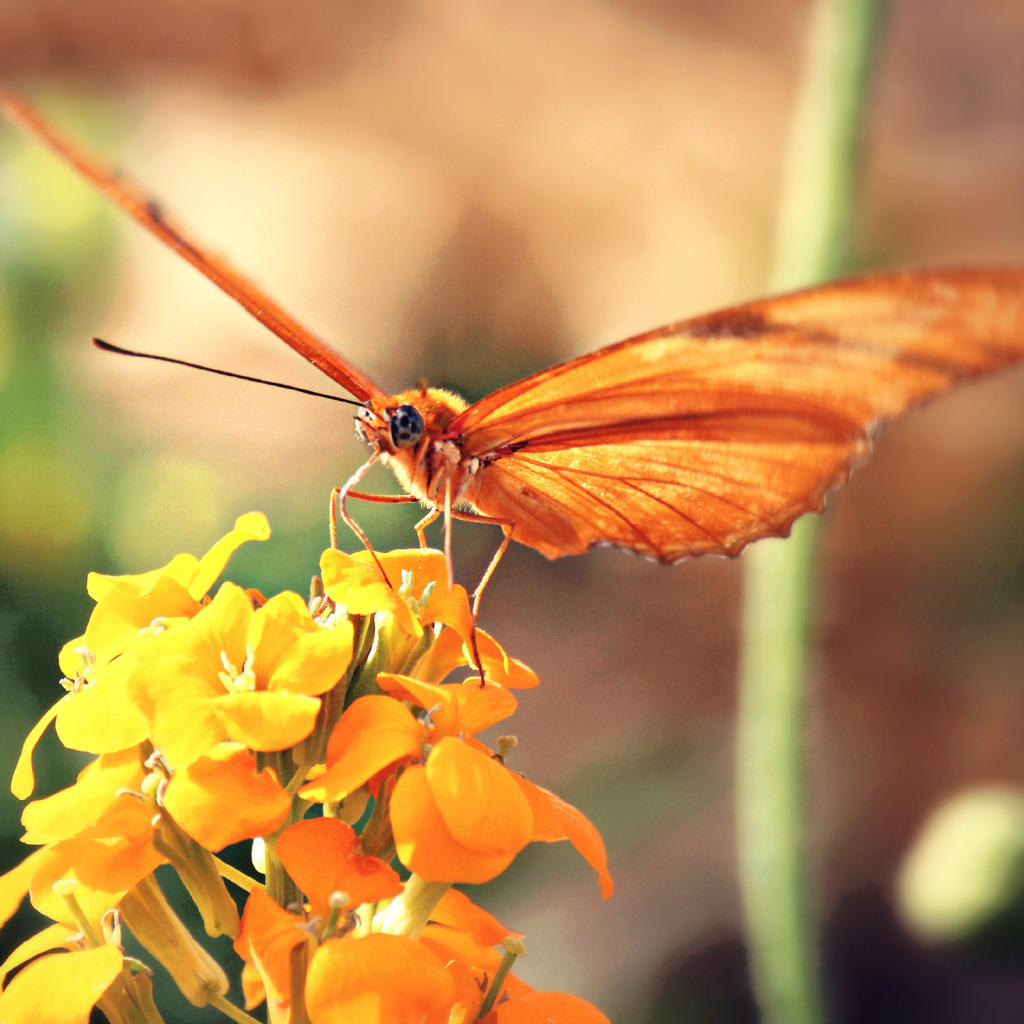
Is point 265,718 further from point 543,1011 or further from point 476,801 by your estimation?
point 543,1011

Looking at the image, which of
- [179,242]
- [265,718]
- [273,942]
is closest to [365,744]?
[265,718]

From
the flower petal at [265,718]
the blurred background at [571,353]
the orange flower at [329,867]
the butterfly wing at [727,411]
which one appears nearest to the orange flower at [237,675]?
the flower petal at [265,718]

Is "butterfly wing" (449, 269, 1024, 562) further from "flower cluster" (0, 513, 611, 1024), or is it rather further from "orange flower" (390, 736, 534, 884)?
"orange flower" (390, 736, 534, 884)

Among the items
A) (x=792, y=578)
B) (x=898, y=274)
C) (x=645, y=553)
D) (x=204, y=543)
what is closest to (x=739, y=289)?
(x=792, y=578)

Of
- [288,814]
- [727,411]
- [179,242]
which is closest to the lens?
[288,814]

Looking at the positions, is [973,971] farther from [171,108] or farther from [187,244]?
[171,108]

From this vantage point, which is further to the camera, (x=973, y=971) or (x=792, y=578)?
(x=973, y=971)
